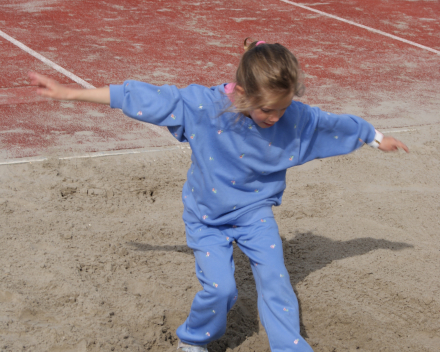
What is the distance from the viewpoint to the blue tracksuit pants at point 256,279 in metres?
2.57

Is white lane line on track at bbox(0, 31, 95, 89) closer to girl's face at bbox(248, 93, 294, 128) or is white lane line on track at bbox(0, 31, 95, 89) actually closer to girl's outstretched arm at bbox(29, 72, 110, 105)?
girl's outstretched arm at bbox(29, 72, 110, 105)

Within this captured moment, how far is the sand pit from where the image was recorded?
3.11m

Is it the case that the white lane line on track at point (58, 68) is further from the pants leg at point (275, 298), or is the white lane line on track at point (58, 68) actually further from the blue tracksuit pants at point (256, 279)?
the pants leg at point (275, 298)

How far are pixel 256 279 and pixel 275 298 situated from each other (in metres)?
0.13

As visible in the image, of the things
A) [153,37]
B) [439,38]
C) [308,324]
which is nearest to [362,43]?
[439,38]

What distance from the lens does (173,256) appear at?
3.78 metres

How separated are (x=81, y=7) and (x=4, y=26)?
5.35 ft

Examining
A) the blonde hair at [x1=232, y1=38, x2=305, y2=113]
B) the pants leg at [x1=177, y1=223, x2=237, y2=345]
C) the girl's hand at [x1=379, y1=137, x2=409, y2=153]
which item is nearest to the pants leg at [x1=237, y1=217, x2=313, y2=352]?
the pants leg at [x1=177, y1=223, x2=237, y2=345]

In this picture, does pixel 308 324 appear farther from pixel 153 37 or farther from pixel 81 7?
pixel 81 7

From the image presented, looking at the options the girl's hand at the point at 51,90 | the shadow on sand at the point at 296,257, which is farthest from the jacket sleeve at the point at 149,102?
the shadow on sand at the point at 296,257

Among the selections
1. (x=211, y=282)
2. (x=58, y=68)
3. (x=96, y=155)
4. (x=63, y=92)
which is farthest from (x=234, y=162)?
(x=58, y=68)

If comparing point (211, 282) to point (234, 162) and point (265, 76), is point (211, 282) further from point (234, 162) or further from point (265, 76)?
Result: point (265, 76)

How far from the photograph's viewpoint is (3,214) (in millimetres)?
3965

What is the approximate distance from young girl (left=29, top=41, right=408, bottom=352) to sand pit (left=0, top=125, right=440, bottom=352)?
1.93ft
